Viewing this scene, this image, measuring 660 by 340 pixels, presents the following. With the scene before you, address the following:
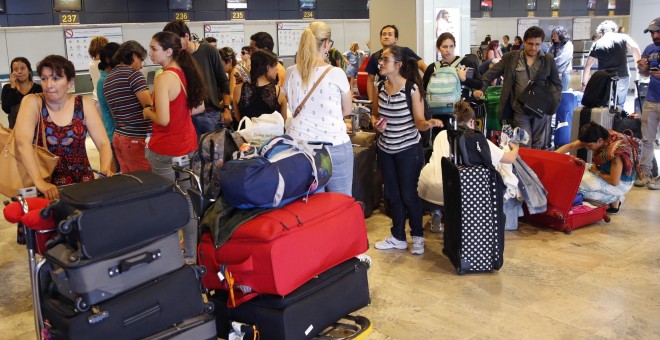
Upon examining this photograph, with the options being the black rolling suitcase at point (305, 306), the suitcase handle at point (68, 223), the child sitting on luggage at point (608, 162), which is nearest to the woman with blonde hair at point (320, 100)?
the black rolling suitcase at point (305, 306)

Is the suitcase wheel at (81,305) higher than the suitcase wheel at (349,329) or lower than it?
higher

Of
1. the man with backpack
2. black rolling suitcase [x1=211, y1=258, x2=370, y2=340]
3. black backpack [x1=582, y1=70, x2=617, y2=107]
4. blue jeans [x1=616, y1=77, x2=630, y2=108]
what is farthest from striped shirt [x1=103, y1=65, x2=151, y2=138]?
blue jeans [x1=616, y1=77, x2=630, y2=108]

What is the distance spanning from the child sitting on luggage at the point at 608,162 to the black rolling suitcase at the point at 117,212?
3.72 m

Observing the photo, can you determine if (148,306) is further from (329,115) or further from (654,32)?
(654,32)

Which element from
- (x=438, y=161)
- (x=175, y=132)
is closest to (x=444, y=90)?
(x=438, y=161)

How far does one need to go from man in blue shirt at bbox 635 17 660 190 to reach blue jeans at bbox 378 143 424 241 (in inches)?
113

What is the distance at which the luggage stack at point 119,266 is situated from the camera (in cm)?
215

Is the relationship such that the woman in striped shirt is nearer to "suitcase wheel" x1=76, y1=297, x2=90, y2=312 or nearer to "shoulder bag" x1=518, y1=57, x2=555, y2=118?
"shoulder bag" x1=518, y1=57, x2=555, y2=118

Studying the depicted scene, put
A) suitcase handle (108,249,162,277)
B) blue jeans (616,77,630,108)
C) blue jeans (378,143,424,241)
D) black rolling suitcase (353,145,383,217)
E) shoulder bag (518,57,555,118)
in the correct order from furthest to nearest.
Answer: blue jeans (616,77,630,108)
shoulder bag (518,57,555,118)
black rolling suitcase (353,145,383,217)
blue jeans (378,143,424,241)
suitcase handle (108,249,162,277)

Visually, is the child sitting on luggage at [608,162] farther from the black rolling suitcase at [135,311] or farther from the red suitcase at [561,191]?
the black rolling suitcase at [135,311]

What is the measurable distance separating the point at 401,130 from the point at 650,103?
11.1ft

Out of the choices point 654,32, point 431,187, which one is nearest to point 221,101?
point 431,187

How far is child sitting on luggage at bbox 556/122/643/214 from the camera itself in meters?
5.05

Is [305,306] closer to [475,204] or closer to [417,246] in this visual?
[475,204]
